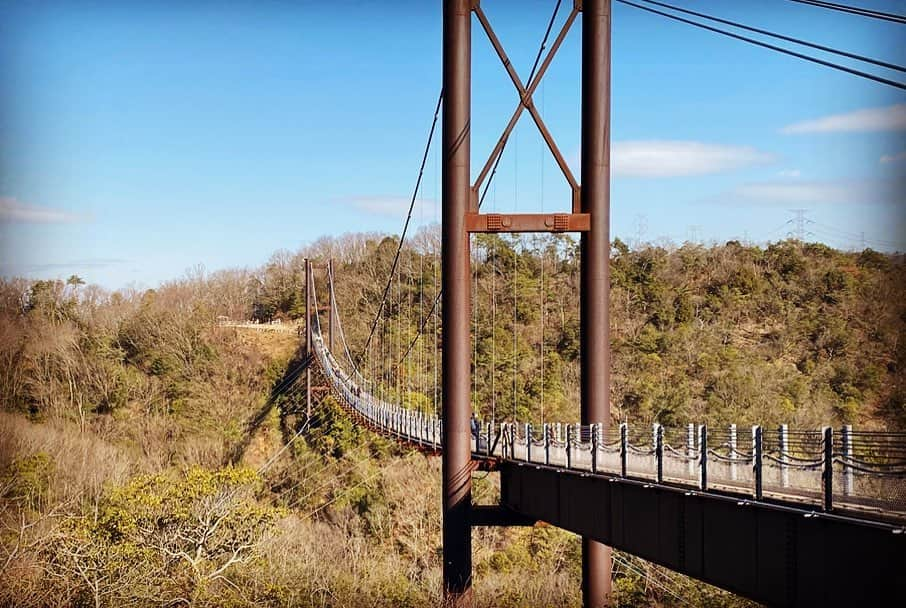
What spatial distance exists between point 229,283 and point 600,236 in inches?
1916

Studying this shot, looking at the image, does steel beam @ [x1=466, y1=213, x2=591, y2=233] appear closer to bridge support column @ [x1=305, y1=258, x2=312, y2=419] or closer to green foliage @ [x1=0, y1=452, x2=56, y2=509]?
green foliage @ [x1=0, y1=452, x2=56, y2=509]

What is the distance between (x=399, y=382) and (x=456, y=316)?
86.5 feet

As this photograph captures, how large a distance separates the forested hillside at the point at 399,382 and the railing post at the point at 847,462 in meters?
15.9

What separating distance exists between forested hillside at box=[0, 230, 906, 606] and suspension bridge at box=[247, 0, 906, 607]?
23.2ft

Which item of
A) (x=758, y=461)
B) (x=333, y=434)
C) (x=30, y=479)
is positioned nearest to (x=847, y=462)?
(x=758, y=461)

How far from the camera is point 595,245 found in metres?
20.0

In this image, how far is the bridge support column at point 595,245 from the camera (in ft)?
64.7

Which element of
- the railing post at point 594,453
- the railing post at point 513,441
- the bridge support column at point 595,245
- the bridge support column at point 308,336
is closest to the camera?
the railing post at point 594,453

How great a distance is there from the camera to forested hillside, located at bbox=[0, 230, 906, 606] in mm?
33719

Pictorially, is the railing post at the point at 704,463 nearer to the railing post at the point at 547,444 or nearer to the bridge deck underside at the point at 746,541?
the bridge deck underside at the point at 746,541

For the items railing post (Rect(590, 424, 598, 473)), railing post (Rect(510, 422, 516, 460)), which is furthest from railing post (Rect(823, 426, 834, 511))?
railing post (Rect(510, 422, 516, 460))

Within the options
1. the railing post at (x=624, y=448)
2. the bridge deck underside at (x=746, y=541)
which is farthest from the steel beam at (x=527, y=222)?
the railing post at (x=624, y=448)

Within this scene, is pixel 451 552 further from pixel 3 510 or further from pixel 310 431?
pixel 310 431

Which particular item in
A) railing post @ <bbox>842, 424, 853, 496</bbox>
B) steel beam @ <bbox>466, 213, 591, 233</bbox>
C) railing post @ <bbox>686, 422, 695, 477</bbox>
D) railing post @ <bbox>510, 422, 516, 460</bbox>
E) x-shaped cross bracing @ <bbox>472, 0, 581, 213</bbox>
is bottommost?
railing post @ <bbox>510, 422, 516, 460</bbox>
